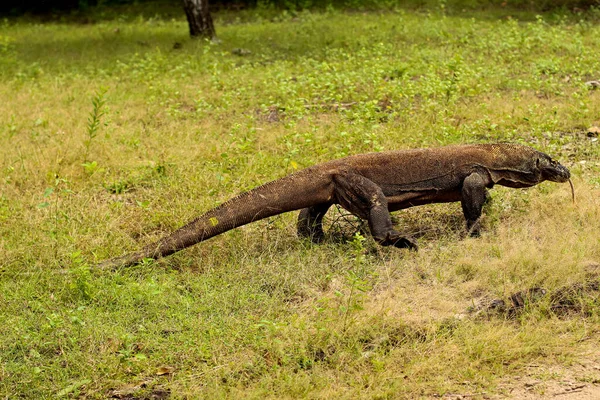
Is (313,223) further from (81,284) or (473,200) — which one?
(81,284)

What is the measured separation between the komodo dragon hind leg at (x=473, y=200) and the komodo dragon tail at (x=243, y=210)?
862 mm

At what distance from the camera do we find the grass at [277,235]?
3826 millimetres

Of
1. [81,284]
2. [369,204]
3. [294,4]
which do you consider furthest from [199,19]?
[81,284]

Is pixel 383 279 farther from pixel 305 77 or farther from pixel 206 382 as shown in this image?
pixel 305 77

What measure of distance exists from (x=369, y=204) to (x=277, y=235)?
651mm

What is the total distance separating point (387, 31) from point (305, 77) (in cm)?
280

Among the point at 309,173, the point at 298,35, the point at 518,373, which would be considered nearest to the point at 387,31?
the point at 298,35

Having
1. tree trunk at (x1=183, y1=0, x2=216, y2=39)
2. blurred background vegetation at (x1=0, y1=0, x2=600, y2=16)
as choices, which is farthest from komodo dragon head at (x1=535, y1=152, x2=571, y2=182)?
blurred background vegetation at (x1=0, y1=0, x2=600, y2=16)

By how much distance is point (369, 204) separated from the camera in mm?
5004

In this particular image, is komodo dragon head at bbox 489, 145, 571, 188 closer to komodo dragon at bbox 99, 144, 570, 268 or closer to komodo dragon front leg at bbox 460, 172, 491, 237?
komodo dragon at bbox 99, 144, 570, 268

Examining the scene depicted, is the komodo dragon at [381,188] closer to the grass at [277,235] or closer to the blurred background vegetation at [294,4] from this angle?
the grass at [277,235]

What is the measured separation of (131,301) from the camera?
441cm

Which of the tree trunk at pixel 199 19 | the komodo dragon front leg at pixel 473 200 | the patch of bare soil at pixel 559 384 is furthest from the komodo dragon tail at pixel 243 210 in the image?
the tree trunk at pixel 199 19

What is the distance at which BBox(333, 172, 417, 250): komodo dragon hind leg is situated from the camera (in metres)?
4.92
